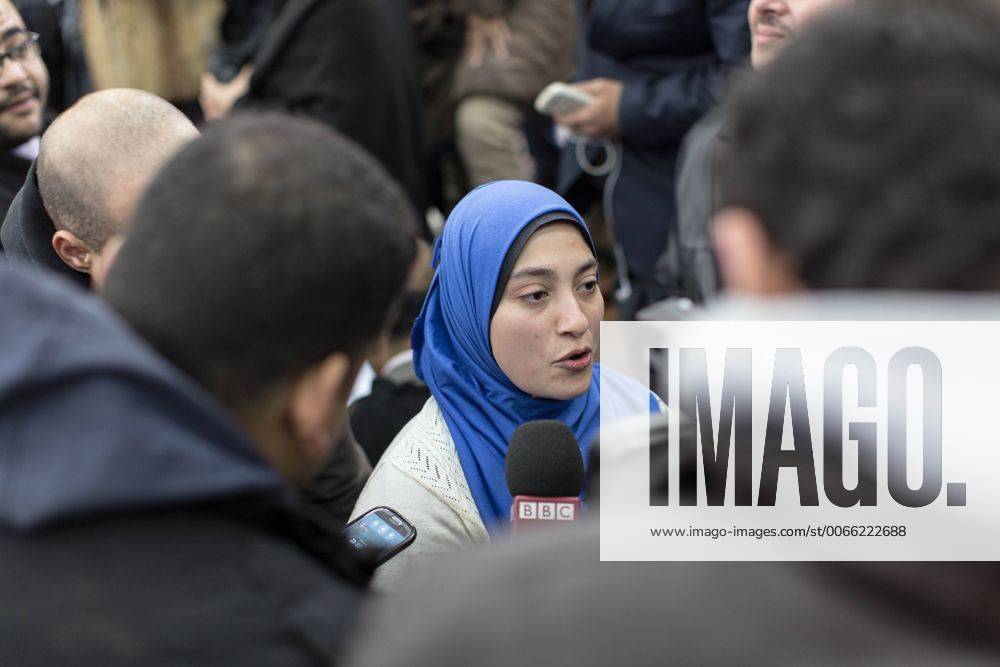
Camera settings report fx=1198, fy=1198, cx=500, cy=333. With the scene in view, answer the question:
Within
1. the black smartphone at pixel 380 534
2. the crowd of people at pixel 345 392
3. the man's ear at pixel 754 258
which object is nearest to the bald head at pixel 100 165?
the crowd of people at pixel 345 392

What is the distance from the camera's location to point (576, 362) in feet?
9.76

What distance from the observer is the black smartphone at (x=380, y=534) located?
2021 millimetres

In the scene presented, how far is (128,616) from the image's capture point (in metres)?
1.30

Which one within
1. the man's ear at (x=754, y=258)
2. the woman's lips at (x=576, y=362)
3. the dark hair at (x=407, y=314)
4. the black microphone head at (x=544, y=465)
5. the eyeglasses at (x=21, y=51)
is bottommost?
the dark hair at (x=407, y=314)

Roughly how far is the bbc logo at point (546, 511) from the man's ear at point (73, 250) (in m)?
1.33

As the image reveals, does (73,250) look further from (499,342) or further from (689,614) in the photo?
(689,614)

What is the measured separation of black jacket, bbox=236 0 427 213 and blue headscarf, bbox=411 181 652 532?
7.36 ft

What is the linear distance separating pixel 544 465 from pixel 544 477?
24 millimetres

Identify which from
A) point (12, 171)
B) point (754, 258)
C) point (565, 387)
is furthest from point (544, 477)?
point (12, 171)

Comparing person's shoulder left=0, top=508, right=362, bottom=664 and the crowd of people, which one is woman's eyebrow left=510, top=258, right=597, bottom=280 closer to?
the crowd of people

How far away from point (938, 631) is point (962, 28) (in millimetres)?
525

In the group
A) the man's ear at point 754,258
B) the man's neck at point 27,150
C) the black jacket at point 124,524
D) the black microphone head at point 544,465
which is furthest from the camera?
the man's neck at point 27,150

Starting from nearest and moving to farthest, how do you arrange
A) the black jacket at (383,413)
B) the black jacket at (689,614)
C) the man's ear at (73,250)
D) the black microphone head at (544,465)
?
1. the black jacket at (689,614)
2. the black microphone head at (544,465)
3. the man's ear at (73,250)
4. the black jacket at (383,413)

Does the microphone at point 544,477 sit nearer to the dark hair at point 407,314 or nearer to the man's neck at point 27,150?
the dark hair at point 407,314
